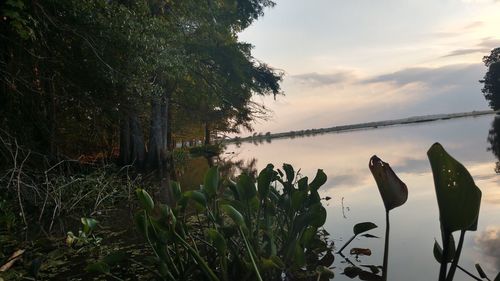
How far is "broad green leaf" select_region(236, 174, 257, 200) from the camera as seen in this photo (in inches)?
102

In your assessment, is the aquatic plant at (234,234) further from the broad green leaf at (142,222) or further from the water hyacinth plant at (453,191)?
the water hyacinth plant at (453,191)

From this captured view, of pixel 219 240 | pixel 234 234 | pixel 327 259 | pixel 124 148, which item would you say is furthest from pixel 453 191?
pixel 124 148

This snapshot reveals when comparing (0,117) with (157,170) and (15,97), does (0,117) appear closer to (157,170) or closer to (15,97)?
(15,97)

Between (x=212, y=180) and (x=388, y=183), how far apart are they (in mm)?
1152

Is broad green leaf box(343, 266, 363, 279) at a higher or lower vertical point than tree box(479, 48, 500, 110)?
lower

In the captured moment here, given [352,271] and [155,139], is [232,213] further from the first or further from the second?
[155,139]

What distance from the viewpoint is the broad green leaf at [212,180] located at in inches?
102

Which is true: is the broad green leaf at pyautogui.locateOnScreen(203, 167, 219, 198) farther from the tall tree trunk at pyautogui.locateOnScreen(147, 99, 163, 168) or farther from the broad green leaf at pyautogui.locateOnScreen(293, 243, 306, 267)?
the tall tree trunk at pyautogui.locateOnScreen(147, 99, 163, 168)

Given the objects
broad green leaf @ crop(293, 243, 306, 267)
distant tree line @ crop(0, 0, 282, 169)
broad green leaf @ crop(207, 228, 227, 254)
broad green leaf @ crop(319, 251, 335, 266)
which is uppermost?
distant tree line @ crop(0, 0, 282, 169)

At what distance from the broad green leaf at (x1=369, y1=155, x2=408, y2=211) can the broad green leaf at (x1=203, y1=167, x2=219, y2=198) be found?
103 centimetres

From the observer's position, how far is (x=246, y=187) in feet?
8.61

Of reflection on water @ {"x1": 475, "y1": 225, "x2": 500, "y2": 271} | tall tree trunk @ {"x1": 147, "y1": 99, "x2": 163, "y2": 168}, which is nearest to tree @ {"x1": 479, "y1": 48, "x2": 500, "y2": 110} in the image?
tall tree trunk @ {"x1": 147, "y1": 99, "x2": 163, "y2": 168}

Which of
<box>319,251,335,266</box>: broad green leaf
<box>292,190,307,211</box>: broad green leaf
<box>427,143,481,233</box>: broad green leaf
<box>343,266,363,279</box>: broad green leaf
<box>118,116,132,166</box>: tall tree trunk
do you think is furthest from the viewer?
<box>118,116,132,166</box>: tall tree trunk

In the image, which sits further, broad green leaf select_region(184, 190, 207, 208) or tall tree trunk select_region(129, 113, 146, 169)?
tall tree trunk select_region(129, 113, 146, 169)
